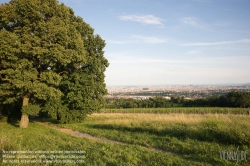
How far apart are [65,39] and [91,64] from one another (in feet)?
16.1

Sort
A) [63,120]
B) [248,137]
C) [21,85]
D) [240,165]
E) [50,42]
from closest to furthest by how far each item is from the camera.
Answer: [240,165]
[248,137]
[21,85]
[50,42]
[63,120]

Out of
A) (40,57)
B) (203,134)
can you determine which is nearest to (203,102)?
(203,134)

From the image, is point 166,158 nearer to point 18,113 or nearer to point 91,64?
point 91,64

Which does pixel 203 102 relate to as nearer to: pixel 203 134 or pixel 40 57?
pixel 203 134

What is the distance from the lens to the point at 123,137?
13008 millimetres

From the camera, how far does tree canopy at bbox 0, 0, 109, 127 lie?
15570 millimetres

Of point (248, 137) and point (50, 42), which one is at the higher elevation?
point (50, 42)

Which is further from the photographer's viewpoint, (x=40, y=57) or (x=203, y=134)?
(x=40, y=57)

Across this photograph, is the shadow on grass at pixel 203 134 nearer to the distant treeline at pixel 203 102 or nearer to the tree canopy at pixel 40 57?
the tree canopy at pixel 40 57

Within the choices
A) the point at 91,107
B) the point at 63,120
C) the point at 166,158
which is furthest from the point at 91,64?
the point at 166,158

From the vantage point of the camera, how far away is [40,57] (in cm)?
1641

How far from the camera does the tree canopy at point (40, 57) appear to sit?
15.6 meters

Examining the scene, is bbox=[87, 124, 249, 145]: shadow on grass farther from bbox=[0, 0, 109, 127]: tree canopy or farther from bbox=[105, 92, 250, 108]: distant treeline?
bbox=[105, 92, 250, 108]: distant treeline

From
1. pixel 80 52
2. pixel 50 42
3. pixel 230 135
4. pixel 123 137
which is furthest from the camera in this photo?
pixel 80 52
